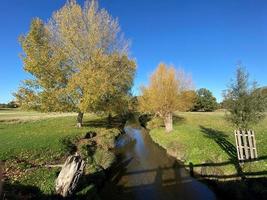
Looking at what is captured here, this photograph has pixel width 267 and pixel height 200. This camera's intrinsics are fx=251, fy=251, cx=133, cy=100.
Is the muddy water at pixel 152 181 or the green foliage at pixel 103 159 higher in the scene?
the green foliage at pixel 103 159

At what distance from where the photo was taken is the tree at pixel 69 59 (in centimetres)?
2483

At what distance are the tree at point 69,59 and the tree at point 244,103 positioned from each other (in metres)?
12.6

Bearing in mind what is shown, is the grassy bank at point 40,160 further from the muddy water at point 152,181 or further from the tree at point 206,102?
the tree at point 206,102

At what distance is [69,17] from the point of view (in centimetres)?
2614

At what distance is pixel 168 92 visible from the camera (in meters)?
29.6

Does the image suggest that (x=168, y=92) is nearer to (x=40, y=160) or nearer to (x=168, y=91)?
(x=168, y=91)

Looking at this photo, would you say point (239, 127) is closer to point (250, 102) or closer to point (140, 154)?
point (250, 102)

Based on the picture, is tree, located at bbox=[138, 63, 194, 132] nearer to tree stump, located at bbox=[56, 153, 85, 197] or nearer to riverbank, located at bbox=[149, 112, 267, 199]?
riverbank, located at bbox=[149, 112, 267, 199]

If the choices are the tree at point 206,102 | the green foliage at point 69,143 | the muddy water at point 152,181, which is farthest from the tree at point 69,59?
the tree at point 206,102

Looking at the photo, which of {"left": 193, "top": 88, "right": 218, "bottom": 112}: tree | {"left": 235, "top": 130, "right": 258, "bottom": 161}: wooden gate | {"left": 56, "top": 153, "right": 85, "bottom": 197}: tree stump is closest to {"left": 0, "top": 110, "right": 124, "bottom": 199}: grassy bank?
{"left": 56, "top": 153, "right": 85, "bottom": 197}: tree stump

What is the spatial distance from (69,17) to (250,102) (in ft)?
64.6

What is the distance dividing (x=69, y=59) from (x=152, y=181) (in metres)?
16.5

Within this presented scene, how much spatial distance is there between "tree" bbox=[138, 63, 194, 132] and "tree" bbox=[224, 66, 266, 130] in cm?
1397

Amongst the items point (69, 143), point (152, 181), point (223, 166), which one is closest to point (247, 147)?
point (223, 166)
